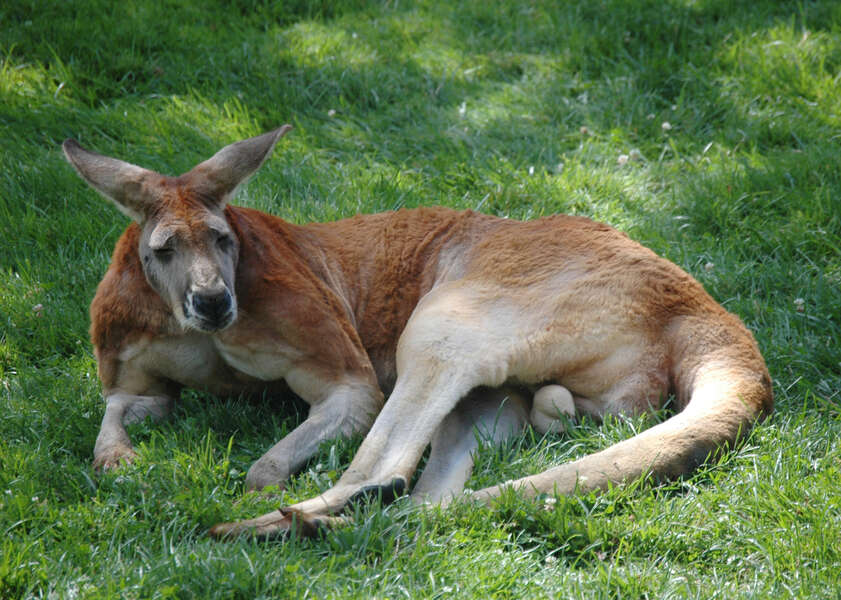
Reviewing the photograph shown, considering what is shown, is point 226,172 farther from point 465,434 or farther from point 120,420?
point 465,434

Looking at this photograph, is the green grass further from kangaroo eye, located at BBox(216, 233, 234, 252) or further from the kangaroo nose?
kangaroo eye, located at BBox(216, 233, 234, 252)

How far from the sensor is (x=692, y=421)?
3715 mm

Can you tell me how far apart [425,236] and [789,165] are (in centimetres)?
249

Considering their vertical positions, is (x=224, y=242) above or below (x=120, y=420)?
above

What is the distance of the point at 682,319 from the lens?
411cm

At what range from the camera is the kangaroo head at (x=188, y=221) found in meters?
4.05

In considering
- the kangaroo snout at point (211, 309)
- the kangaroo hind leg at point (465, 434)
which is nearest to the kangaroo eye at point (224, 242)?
the kangaroo snout at point (211, 309)

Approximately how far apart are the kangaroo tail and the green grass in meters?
0.09

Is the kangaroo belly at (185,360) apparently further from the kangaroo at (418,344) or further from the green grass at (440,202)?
the green grass at (440,202)

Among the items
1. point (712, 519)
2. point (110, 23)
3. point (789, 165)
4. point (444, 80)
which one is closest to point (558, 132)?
point (444, 80)

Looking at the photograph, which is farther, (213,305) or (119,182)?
(119,182)

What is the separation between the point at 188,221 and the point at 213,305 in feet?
1.32

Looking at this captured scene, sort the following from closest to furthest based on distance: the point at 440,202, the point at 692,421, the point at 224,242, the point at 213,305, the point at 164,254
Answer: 1. the point at 692,421
2. the point at 213,305
3. the point at 164,254
4. the point at 224,242
5. the point at 440,202

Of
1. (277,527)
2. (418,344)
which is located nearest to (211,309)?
(418,344)
